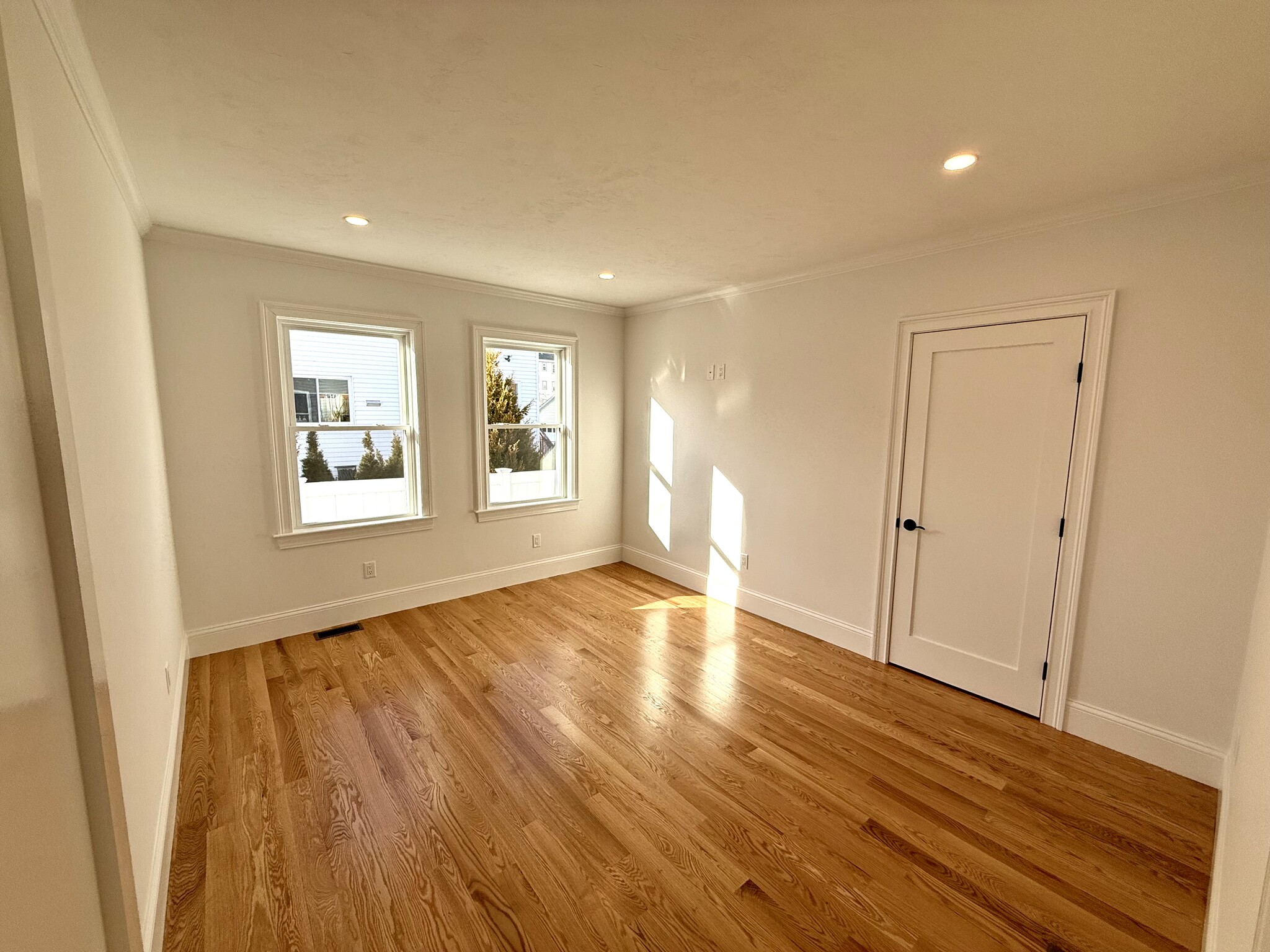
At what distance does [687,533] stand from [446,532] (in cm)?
204

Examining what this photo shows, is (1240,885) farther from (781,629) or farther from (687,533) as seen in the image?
(687,533)

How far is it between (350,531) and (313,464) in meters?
0.54

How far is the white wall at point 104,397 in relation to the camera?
111 cm

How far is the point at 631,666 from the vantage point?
3217 mm

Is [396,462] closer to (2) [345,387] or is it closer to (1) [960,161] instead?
(2) [345,387]

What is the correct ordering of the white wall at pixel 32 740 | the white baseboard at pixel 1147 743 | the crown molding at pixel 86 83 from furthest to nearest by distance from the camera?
the white baseboard at pixel 1147 743 → the crown molding at pixel 86 83 → the white wall at pixel 32 740

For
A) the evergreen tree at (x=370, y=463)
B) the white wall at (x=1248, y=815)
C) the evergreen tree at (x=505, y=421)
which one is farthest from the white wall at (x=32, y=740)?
the evergreen tree at (x=505, y=421)

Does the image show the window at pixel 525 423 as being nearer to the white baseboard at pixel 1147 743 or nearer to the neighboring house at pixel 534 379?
the neighboring house at pixel 534 379

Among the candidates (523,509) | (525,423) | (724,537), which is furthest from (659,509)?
(525,423)

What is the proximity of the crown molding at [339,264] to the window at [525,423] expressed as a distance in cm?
30

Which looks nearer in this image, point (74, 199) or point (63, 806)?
point (63, 806)

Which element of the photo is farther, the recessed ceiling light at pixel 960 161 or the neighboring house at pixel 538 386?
the neighboring house at pixel 538 386

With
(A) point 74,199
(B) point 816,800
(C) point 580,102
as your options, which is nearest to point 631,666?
(B) point 816,800

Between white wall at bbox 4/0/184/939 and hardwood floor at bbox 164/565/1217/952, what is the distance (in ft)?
1.49
